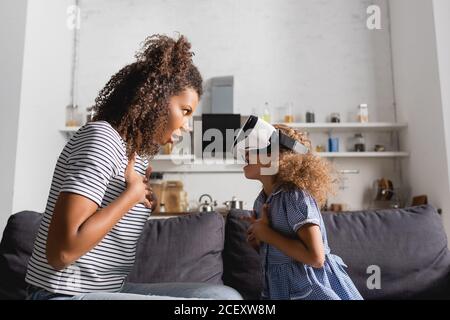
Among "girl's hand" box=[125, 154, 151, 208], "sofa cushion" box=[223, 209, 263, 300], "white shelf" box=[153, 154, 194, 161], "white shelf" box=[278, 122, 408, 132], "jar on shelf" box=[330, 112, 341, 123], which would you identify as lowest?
"sofa cushion" box=[223, 209, 263, 300]

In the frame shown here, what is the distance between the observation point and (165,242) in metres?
1.62

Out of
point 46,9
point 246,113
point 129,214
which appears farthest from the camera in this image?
point 246,113

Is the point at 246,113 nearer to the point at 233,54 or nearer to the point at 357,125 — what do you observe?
the point at 233,54

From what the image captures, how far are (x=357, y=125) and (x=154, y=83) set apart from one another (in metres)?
2.45

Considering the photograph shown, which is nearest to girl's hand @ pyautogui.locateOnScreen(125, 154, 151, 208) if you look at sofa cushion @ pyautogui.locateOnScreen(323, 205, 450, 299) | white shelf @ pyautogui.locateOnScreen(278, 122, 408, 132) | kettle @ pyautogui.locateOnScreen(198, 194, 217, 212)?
sofa cushion @ pyautogui.locateOnScreen(323, 205, 450, 299)

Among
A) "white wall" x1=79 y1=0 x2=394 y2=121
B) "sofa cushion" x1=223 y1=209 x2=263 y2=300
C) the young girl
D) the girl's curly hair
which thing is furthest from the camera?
"white wall" x1=79 y1=0 x2=394 y2=121

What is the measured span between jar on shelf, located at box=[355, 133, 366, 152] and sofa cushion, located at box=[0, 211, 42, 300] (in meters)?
2.46

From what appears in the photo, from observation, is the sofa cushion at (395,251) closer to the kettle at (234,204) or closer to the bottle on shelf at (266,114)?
the kettle at (234,204)

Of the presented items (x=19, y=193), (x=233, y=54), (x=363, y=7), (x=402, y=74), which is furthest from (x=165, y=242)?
(x=363, y=7)

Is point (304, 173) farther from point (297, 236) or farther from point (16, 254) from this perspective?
point (16, 254)

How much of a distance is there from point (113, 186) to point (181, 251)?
0.72 m

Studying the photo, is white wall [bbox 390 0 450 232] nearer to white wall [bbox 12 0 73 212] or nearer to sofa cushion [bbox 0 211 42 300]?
sofa cushion [bbox 0 211 42 300]

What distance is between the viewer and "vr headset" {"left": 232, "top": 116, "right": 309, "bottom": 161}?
139 cm

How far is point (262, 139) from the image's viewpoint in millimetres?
1396
